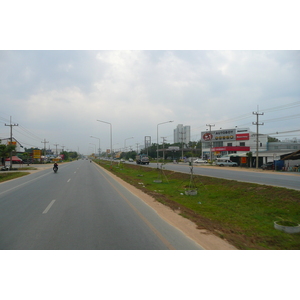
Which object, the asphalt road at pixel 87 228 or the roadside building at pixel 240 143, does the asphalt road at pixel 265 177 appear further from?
the roadside building at pixel 240 143

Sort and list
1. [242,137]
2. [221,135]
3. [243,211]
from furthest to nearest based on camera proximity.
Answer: [221,135], [242,137], [243,211]

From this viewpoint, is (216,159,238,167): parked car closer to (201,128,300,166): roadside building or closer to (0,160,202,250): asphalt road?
(201,128,300,166): roadside building

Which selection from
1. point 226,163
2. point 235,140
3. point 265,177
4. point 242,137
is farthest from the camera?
point 235,140

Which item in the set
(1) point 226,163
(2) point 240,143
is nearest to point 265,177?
(1) point 226,163

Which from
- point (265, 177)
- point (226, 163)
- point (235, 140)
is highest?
point (235, 140)

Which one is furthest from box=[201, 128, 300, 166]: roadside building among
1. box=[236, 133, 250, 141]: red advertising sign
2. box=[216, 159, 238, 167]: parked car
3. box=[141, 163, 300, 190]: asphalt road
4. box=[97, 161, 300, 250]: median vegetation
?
box=[97, 161, 300, 250]: median vegetation

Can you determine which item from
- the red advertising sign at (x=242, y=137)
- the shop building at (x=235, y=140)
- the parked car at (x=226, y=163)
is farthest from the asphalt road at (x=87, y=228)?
the red advertising sign at (x=242, y=137)

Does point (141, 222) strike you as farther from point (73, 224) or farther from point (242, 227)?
point (242, 227)

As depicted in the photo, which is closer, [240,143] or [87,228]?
[87,228]

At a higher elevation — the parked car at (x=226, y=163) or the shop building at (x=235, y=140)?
the shop building at (x=235, y=140)

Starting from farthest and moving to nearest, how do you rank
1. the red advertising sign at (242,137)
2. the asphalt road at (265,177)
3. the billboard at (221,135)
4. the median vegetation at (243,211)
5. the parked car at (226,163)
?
the billboard at (221,135) < the red advertising sign at (242,137) < the parked car at (226,163) < the asphalt road at (265,177) < the median vegetation at (243,211)

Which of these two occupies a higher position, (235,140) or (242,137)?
(242,137)

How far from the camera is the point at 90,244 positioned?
5.84 meters

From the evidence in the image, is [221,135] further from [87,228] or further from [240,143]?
[87,228]
